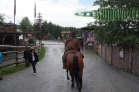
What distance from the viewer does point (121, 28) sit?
16453mm

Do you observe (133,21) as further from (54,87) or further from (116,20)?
(54,87)

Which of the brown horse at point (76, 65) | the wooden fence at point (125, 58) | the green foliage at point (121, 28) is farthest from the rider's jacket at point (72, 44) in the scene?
the green foliage at point (121, 28)

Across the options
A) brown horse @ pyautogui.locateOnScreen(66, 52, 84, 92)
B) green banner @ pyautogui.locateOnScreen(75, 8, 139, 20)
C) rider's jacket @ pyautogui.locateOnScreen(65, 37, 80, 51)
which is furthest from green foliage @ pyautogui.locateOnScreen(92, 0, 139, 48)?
brown horse @ pyautogui.locateOnScreen(66, 52, 84, 92)

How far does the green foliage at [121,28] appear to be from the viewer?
48.9ft

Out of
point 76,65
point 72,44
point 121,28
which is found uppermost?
point 121,28

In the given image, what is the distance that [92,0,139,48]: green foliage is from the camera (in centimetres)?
1490

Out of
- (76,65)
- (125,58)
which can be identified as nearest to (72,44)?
(76,65)

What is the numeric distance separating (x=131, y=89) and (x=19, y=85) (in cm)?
469

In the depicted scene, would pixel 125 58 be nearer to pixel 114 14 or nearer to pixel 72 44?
pixel 114 14

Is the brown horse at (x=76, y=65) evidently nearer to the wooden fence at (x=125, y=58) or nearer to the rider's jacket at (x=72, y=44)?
the rider's jacket at (x=72, y=44)

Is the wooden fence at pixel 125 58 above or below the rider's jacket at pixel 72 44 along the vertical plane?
below

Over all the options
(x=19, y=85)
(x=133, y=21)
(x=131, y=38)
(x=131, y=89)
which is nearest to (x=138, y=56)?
(x=131, y=38)

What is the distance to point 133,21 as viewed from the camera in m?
15.8

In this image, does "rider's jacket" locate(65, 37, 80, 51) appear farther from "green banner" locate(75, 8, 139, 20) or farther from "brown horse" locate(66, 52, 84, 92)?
"green banner" locate(75, 8, 139, 20)
